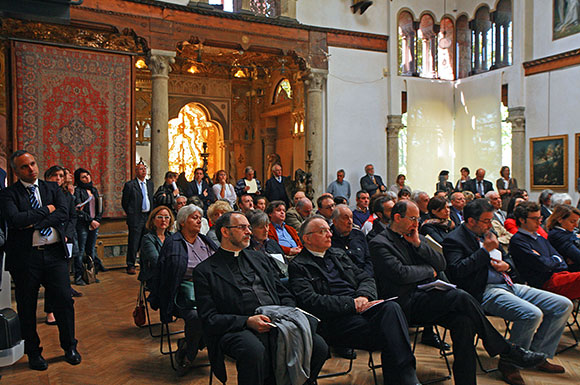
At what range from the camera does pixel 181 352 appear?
4.20 metres

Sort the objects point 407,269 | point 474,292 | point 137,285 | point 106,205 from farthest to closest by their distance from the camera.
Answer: point 106,205, point 137,285, point 474,292, point 407,269

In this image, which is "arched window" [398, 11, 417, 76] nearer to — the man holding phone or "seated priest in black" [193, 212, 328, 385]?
the man holding phone

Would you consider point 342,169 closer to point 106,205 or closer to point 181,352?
point 106,205

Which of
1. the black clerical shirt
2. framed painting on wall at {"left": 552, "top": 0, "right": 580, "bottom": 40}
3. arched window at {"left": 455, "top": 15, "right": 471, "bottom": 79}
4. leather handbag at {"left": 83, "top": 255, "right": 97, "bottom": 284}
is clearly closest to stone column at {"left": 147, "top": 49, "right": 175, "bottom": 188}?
leather handbag at {"left": 83, "top": 255, "right": 97, "bottom": 284}

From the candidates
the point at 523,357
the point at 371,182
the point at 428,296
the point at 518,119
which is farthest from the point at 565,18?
the point at 428,296

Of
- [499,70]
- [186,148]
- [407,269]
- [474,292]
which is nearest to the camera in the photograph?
[407,269]

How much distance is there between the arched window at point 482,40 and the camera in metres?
14.7

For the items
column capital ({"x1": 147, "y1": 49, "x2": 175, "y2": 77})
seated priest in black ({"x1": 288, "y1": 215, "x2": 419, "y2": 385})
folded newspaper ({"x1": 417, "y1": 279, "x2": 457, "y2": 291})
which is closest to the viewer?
seated priest in black ({"x1": 288, "y1": 215, "x2": 419, "y2": 385})

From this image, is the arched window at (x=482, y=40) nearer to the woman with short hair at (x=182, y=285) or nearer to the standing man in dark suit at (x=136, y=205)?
the standing man in dark suit at (x=136, y=205)

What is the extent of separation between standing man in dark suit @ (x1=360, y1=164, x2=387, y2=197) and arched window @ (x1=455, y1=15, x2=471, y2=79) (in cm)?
494

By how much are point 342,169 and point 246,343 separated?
1011cm

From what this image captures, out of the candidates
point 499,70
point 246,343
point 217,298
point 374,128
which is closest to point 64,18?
point 217,298

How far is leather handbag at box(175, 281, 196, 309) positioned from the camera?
411 centimetres

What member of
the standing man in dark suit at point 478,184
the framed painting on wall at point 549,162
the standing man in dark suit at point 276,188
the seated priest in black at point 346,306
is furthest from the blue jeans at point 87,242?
the framed painting on wall at point 549,162
